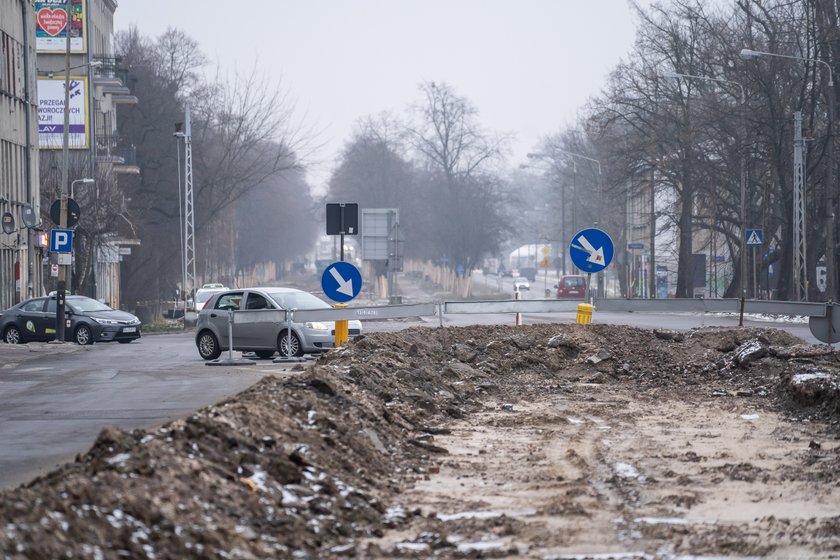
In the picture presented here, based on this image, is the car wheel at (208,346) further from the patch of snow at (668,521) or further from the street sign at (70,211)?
the patch of snow at (668,521)

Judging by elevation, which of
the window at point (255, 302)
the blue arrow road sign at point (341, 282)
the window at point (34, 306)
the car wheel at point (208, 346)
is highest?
the blue arrow road sign at point (341, 282)

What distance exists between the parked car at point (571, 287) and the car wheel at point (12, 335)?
141 feet

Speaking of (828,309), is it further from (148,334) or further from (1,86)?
(1,86)

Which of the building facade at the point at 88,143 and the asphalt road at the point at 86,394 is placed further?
the building facade at the point at 88,143

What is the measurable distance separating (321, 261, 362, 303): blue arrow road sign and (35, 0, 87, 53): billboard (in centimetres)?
4923

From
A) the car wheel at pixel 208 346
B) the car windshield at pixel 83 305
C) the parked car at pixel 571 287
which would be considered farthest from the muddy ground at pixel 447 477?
the parked car at pixel 571 287

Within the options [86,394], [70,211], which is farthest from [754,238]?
[86,394]

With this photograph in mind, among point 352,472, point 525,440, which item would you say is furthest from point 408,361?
point 352,472

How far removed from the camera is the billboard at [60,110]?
64.9 metres

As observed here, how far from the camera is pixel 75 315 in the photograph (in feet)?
131

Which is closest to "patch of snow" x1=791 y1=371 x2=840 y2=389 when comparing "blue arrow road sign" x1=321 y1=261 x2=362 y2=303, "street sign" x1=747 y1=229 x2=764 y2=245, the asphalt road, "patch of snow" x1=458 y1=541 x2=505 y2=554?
the asphalt road

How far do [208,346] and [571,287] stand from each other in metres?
53.5

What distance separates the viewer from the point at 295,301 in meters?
28.4

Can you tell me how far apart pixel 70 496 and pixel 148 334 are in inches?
1635
